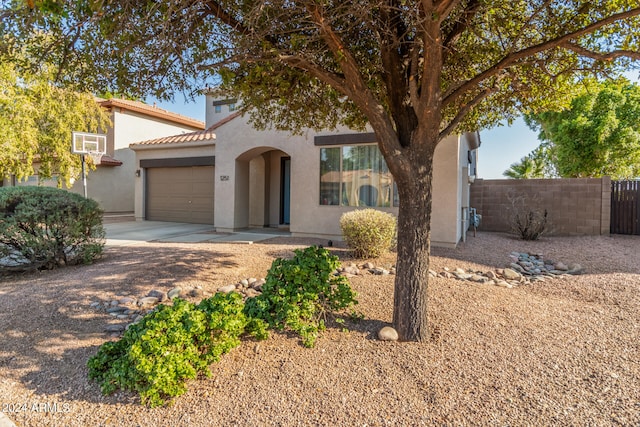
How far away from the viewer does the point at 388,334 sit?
3686 millimetres

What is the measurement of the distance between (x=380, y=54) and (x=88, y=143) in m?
11.2

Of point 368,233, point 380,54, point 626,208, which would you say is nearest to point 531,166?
point 626,208

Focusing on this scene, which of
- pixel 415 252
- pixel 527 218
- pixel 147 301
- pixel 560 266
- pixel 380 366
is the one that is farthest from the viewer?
pixel 527 218

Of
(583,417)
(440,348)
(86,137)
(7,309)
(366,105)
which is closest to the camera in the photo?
(583,417)

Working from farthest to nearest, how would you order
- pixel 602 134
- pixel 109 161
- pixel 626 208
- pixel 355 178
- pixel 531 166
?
pixel 531 166 < pixel 109 161 < pixel 602 134 < pixel 626 208 < pixel 355 178

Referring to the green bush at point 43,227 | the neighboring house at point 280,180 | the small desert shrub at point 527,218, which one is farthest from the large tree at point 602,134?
the green bush at point 43,227

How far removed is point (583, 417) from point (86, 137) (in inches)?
555

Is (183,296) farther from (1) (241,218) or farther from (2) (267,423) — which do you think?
(1) (241,218)

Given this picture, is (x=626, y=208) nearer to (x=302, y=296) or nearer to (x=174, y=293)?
(x=302, y=296)

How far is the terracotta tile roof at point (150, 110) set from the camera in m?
18.4

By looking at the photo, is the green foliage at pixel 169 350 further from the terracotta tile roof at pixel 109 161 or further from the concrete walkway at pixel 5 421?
the terracotta tile roof at pixel 109 161

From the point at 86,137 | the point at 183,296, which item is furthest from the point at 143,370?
the point at 86,137

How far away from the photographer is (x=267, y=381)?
116 inches

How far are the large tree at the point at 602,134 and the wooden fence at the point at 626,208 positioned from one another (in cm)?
669
